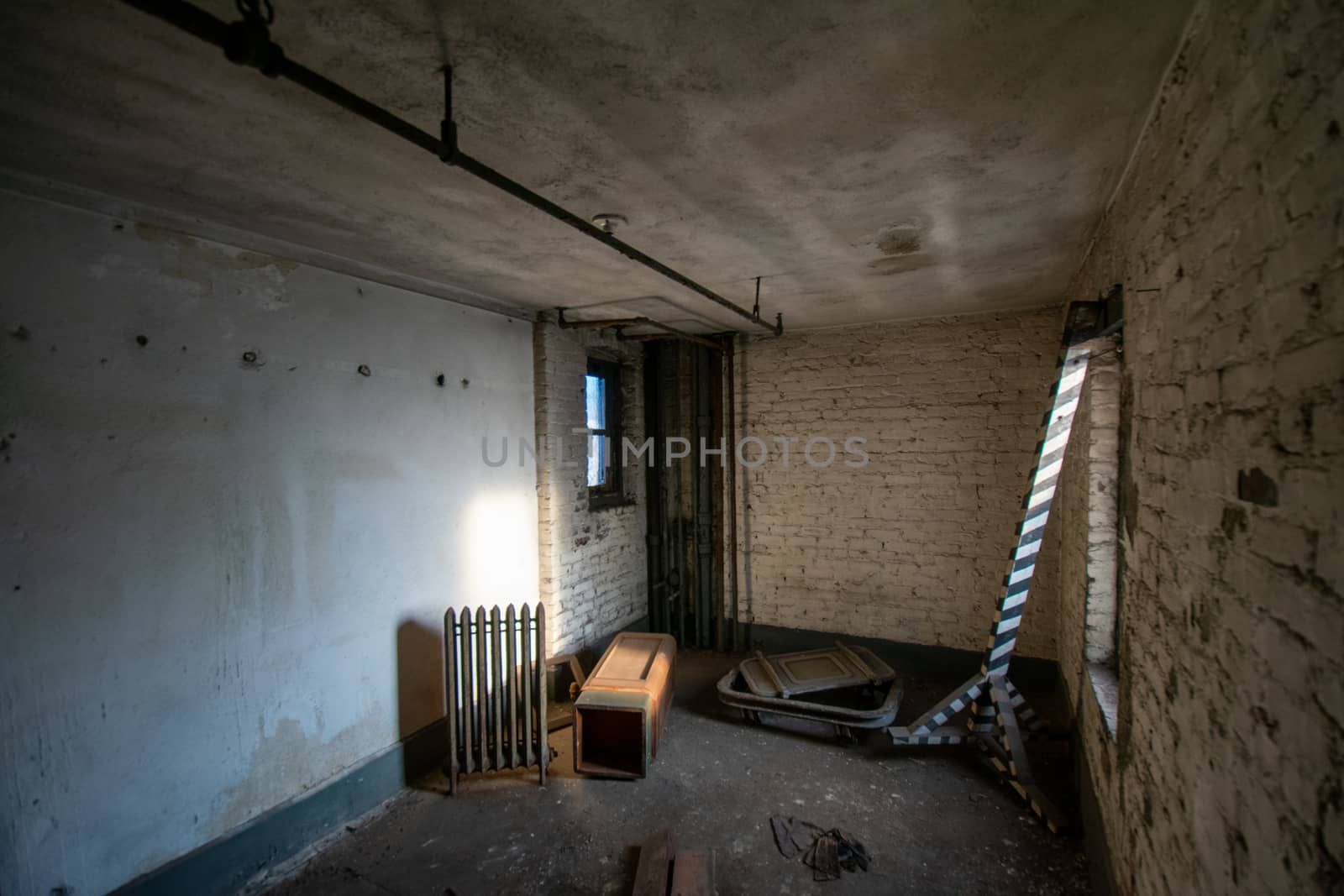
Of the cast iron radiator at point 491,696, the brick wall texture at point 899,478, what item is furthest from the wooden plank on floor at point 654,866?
the brick wall texture at point 899,478

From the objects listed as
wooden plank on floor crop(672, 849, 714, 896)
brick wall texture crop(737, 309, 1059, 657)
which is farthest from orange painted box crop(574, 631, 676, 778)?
brick wall texture crop(737, 309, 1059, 657)

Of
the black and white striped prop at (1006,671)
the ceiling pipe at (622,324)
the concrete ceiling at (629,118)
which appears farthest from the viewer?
the ceiling pipe at (622,324)

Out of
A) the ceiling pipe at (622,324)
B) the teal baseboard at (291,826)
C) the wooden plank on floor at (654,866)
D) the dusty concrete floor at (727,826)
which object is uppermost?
the ceiling pipe at (622,324)

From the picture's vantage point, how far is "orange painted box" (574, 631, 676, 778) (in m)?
3.76

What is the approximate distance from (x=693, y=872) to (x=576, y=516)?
2.84 m

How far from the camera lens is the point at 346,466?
3.41 metres

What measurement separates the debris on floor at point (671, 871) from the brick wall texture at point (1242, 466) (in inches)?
67.2

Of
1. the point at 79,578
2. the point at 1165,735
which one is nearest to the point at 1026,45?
the point at 1165,735

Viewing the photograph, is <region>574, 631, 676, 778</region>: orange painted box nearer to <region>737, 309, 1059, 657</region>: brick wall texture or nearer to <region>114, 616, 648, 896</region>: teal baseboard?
<region>114, 616, 648, 896</region>: teal baseboard

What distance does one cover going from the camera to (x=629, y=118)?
1931 millimetres

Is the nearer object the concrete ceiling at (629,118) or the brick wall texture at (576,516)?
the concrete ceiling at (629,118)

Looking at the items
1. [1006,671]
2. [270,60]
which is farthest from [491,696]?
[270,60]

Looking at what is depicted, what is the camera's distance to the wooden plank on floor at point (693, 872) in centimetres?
274

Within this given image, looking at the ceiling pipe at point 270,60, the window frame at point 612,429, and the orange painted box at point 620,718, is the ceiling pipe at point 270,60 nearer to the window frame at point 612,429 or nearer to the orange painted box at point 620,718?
the orange painted box at point 620,718
